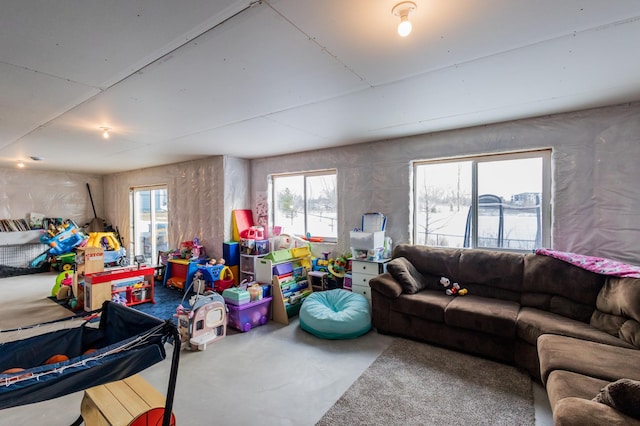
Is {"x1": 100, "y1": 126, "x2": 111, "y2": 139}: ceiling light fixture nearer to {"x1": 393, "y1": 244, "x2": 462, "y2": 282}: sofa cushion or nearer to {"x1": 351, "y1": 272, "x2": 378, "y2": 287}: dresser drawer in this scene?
{"x1": 351, "y1": 272, "x2": 378, "y2": 287}: dresser drawer

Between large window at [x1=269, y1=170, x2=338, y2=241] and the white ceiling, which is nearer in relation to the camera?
the white ceiling

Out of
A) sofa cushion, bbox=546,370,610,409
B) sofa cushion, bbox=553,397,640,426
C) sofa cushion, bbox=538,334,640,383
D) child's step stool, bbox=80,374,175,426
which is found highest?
sofa cushion, bbox=553,397,640,426

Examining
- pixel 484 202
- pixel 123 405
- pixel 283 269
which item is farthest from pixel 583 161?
pixel 123 405

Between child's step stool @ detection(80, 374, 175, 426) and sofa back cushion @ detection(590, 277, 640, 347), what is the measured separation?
10.3 ft

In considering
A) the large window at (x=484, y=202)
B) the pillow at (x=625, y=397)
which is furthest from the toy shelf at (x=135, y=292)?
the pillow at (x=625, y=397)

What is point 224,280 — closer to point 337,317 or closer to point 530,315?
point 337,317

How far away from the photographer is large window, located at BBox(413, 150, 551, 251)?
3359mm

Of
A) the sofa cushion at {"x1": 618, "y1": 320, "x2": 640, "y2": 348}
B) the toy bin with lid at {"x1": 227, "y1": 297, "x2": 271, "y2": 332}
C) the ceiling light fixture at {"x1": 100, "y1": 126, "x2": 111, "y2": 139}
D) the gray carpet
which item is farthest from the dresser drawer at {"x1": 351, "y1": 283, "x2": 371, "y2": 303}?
the ceiling light fixture at {"x1": 100, "y1": 126, "x2": 111, "y2": 139}

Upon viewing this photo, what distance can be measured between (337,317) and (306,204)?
7.80ft

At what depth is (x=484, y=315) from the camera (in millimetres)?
2721

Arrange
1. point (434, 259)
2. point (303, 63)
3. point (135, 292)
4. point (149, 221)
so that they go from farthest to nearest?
1. point (149, 221)
2. point (135, 292)
3. point (434, 259)
4. point (303, 63)

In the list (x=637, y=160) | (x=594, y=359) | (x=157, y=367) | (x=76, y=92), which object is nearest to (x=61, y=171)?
(x=76, y=92)

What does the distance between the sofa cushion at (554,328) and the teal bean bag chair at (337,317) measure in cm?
147

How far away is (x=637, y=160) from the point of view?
2777 millimetres
